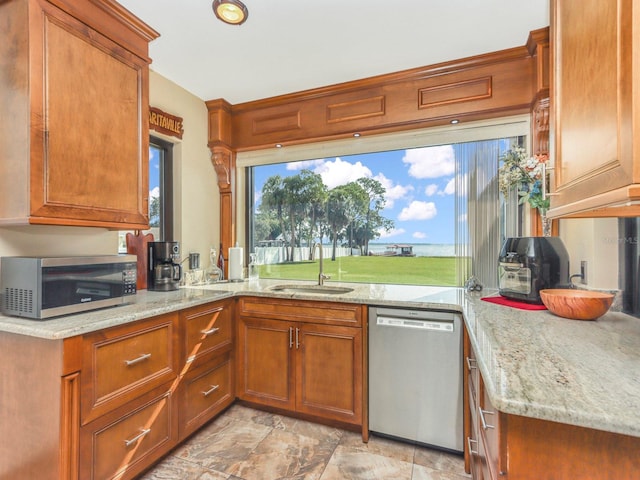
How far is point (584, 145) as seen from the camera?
0.99 meters

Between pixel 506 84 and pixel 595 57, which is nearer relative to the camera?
pixel 595 57

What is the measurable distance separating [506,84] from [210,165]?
8.13ft

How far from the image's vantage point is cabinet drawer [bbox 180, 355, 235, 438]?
1.96 m

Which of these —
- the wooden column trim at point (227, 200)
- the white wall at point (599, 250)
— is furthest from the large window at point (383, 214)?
the white wall at point (599, 250)

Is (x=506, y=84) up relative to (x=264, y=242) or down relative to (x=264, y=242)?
up

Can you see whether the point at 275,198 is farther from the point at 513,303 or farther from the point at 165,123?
the point at 513,303

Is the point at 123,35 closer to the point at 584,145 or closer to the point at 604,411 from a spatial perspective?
the point at 584,145

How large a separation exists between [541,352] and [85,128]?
2174 mm

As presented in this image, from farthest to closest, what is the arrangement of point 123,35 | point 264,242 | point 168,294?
1. point 264,242
2. point 168,294
3. point 123,35

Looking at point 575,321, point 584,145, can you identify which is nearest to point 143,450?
point 575,321

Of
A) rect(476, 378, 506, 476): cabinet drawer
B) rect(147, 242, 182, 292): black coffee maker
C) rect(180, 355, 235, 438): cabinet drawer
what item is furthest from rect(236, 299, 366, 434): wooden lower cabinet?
rect(476, 378, 506, 476): cabinet drawer

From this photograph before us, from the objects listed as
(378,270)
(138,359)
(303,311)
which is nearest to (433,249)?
(378,270)

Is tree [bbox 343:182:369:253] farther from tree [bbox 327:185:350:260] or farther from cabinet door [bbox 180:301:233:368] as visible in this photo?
cabinet door [bbox 180:301:233:368]

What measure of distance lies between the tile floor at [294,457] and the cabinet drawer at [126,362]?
51cm
